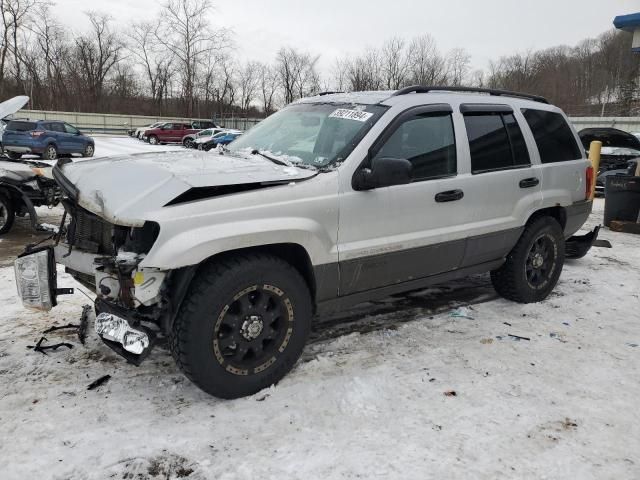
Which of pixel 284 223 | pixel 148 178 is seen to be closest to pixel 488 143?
pixel 284 223

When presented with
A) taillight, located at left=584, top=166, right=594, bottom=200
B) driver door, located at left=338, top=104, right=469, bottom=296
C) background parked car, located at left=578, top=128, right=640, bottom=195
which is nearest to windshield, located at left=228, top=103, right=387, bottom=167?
driver door, located at left=338, top=104, right=469, bottom=296

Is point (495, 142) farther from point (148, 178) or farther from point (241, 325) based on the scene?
point (148, 178)

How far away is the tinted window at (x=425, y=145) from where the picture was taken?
3.67 metres

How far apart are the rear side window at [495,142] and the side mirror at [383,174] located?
3.61 feet

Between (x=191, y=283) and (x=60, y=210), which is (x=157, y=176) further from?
(x=60, y=210)

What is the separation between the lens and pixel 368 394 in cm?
319

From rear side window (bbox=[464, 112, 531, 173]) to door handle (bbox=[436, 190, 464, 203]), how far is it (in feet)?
0.94

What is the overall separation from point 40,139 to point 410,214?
20.2 meters

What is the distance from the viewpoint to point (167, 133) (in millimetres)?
35625

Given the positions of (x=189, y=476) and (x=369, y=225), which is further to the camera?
(x=369, y=225)

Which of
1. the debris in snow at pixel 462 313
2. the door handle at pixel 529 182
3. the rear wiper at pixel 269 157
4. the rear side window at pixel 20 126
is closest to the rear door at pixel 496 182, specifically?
the door handle at pixel 529 182

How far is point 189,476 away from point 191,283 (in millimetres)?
999

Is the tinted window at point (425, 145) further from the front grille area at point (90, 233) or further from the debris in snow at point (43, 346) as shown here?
the debris in snow at point (43, 346)

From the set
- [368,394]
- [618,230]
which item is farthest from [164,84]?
[368,394]
